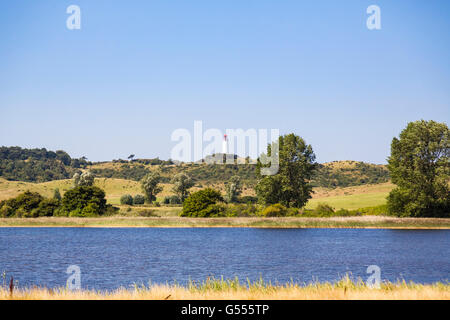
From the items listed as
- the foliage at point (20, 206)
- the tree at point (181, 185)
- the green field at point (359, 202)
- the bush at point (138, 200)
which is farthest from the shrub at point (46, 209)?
the green field at point (359, 202)

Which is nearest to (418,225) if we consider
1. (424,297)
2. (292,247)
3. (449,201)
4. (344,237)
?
(449,201)

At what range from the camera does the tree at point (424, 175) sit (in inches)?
2992

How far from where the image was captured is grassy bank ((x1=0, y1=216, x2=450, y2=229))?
7431 centimetres

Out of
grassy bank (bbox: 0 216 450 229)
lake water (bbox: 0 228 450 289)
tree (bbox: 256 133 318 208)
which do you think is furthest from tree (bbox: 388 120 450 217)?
tree (bbox: 256 133 318 208)

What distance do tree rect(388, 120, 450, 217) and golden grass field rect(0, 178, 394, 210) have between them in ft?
Result: 97.9

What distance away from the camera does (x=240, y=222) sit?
7869 cm

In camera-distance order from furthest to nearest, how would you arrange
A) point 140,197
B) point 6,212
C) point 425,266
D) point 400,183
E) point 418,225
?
point 140,197 < point 6,212 < point 400,183 < point 418,225 < point 425,266

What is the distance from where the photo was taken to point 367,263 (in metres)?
41.2

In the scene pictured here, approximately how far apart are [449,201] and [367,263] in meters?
42.3

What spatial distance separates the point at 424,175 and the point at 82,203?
55.7m

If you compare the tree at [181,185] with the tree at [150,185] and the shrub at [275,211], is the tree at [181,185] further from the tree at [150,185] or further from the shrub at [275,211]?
the shrub at [275,211]

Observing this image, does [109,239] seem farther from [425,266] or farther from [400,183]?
[400,183]

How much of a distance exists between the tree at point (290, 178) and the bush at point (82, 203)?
2795 cm

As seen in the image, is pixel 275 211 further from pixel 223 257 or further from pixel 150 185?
pixel 150 185
